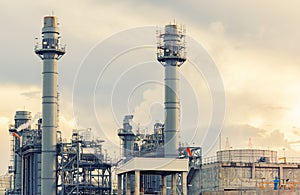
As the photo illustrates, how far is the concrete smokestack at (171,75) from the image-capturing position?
91500mm

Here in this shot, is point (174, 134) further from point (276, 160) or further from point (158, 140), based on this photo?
point (276, 160)

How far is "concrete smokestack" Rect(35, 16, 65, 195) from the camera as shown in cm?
8894

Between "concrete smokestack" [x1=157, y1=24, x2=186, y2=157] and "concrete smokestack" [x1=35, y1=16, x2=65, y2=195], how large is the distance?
15275 mm

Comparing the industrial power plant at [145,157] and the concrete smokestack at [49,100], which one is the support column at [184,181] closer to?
the industrial power plant at [145,157]

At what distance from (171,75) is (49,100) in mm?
18170

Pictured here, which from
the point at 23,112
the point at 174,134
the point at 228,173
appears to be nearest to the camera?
the point at 228,173

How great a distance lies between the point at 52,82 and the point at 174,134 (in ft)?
63.1

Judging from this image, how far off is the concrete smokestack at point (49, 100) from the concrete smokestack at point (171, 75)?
50.1 feet

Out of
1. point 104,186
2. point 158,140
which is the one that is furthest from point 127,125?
point 104,186

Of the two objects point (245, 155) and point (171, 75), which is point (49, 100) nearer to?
point (171, 75)

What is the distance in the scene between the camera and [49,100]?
297ft

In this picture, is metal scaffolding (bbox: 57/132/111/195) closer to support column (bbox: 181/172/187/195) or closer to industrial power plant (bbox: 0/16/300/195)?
industrial power plant (bbox: 0/16/300/195)

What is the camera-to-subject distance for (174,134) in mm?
91625

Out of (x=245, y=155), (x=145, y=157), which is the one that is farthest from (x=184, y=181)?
(x=245, y=155)
